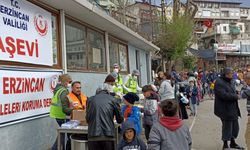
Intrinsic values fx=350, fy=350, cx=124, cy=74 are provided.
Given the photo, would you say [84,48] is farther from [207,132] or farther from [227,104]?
[227,104]

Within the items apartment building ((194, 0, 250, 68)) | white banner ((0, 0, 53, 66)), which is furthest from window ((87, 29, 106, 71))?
apartment building ((194, 0, 250, 68))

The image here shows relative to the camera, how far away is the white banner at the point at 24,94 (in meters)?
6.22

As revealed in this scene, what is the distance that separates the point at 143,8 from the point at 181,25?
22.7 meters

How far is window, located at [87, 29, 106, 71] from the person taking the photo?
11.4 m

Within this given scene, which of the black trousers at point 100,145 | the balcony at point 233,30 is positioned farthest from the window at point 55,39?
the balcony at point 233,30

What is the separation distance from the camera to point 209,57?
47250 mm

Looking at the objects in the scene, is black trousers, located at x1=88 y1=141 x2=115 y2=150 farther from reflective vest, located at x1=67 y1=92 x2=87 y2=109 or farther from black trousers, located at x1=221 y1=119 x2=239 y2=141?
black trousers, located at x1=221 y1=119 x2=239 y2=141

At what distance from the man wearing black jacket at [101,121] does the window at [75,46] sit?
4.17 m

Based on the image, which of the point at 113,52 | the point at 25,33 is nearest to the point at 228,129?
the point at 25,33

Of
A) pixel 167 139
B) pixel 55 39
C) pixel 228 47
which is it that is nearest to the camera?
pixel 167 139

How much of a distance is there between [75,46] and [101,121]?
16.9 ft

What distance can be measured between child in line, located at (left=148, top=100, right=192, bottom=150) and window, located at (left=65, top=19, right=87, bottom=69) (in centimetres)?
581

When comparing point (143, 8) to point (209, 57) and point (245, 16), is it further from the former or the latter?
point (245, 16)

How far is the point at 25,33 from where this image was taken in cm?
713
